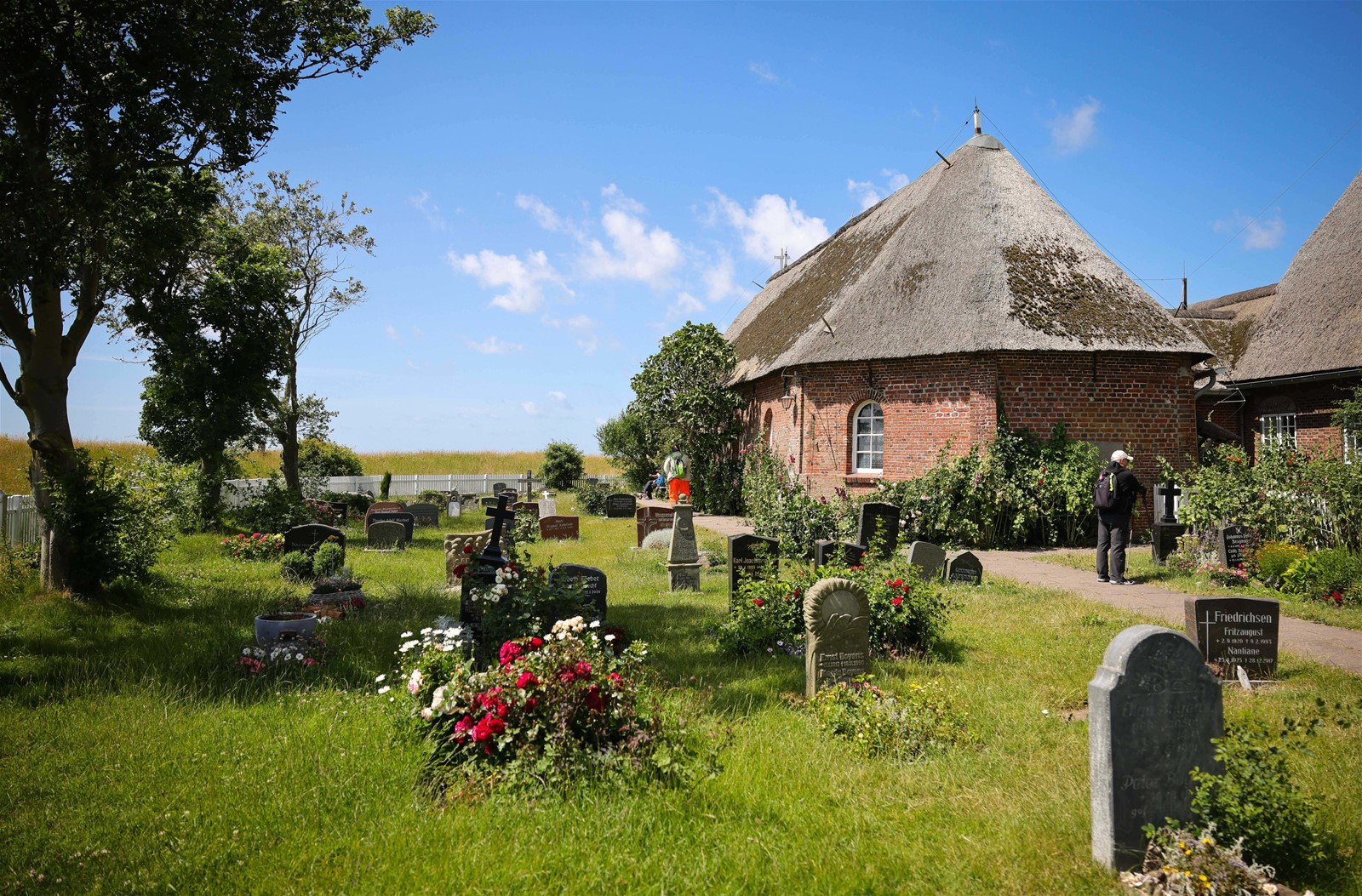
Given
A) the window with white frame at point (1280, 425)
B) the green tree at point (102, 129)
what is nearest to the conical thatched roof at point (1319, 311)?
the window with white frame at point (1280, 425)

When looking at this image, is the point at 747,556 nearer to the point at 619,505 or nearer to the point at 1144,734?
the point at 1144,734

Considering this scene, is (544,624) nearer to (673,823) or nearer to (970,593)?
(673,823)

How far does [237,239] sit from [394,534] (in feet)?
25.7

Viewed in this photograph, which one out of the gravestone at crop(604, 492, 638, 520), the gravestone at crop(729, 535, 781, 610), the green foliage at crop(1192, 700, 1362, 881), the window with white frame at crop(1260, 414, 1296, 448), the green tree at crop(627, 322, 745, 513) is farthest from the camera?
the gravestone at crop(604, 492, 638, 520)

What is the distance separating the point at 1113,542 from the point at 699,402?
1380cm

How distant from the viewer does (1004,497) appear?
14930mm

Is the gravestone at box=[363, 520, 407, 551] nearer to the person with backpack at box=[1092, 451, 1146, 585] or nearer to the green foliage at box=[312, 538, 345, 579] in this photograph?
the green foliage at box=[312, 538, 345, 579]

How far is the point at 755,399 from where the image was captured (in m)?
23.3

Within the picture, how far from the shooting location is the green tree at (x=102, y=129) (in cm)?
781

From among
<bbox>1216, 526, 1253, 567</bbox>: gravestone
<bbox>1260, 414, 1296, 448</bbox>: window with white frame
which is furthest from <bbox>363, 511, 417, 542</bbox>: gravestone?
<bbox>1260, 414, 1296, 448</bbox>: window with white frame

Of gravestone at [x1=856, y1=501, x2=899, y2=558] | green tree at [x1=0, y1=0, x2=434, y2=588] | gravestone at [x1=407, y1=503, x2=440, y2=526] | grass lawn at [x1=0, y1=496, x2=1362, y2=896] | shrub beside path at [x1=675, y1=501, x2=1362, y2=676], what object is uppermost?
green tree at [x1=0, y1=0, x2=434, y2=588]

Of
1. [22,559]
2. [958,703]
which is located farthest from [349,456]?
[958,703]

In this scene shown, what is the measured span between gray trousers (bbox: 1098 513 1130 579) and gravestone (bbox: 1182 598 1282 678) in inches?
182

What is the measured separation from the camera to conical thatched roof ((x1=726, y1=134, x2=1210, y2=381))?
51.9 feet
